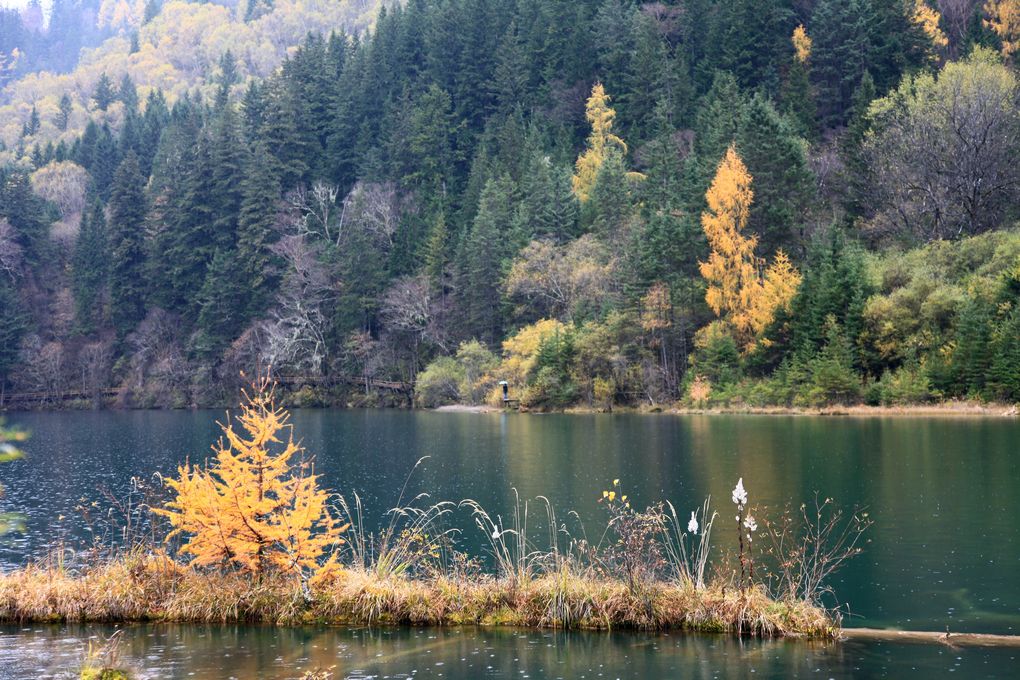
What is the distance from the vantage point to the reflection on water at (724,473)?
20.3 metres

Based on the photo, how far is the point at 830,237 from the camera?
64.3 m

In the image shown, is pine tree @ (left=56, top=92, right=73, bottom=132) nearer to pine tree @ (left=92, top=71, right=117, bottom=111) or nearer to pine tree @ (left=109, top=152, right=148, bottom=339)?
pine tree @ (left=92, top=71, right=117, bottom=111)

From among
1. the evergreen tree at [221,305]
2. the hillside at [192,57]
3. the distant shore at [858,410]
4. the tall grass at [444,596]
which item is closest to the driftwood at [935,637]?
the tall grass at [444,596]

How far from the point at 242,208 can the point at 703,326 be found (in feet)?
175

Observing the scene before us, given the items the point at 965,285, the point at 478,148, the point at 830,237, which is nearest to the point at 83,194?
the point at 478,148

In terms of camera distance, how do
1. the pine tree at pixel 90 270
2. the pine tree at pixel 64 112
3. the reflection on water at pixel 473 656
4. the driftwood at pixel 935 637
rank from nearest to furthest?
the reflection on water at pixel 473 656 < the driftwood at pixel 935 637 < the pine tree at pixel 90 270 < the pine tree at pixel 64 112

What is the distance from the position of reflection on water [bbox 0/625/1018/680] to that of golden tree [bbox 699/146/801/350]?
173ft

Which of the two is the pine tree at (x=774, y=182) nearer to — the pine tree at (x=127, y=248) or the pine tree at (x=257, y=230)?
the pine tree at (x=257, y=230)

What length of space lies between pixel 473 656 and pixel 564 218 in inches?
2860

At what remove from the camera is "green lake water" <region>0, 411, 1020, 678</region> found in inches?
659

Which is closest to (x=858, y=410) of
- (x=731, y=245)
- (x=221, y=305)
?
(x=731, y=245)

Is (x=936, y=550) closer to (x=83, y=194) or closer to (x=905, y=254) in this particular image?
(x=905, y=254)

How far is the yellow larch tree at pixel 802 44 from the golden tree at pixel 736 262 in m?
30.7

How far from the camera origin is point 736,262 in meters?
67.8
